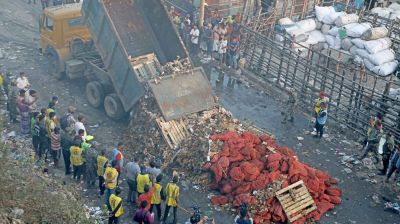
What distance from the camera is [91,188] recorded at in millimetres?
11023

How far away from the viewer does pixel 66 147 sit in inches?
428

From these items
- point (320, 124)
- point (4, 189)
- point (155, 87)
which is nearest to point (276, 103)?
point (320, 124)

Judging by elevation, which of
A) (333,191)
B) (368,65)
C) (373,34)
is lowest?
(333,191)

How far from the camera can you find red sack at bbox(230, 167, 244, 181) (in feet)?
34.6

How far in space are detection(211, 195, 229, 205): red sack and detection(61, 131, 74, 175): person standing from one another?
→ 10.8ft

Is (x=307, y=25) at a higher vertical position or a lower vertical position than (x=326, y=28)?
higher

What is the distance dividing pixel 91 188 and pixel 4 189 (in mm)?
3258

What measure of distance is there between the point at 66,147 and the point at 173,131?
98.6 inches

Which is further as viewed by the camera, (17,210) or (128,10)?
(128,10)

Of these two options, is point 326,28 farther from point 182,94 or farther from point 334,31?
point 182,94

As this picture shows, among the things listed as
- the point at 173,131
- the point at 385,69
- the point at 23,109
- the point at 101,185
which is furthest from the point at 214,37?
the point at 101,185

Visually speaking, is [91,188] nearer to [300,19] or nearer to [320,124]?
[320,124]

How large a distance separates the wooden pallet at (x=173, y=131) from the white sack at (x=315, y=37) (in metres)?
8.29

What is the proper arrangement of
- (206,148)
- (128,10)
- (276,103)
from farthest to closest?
(276,103) < (128,10) < (206,148)
